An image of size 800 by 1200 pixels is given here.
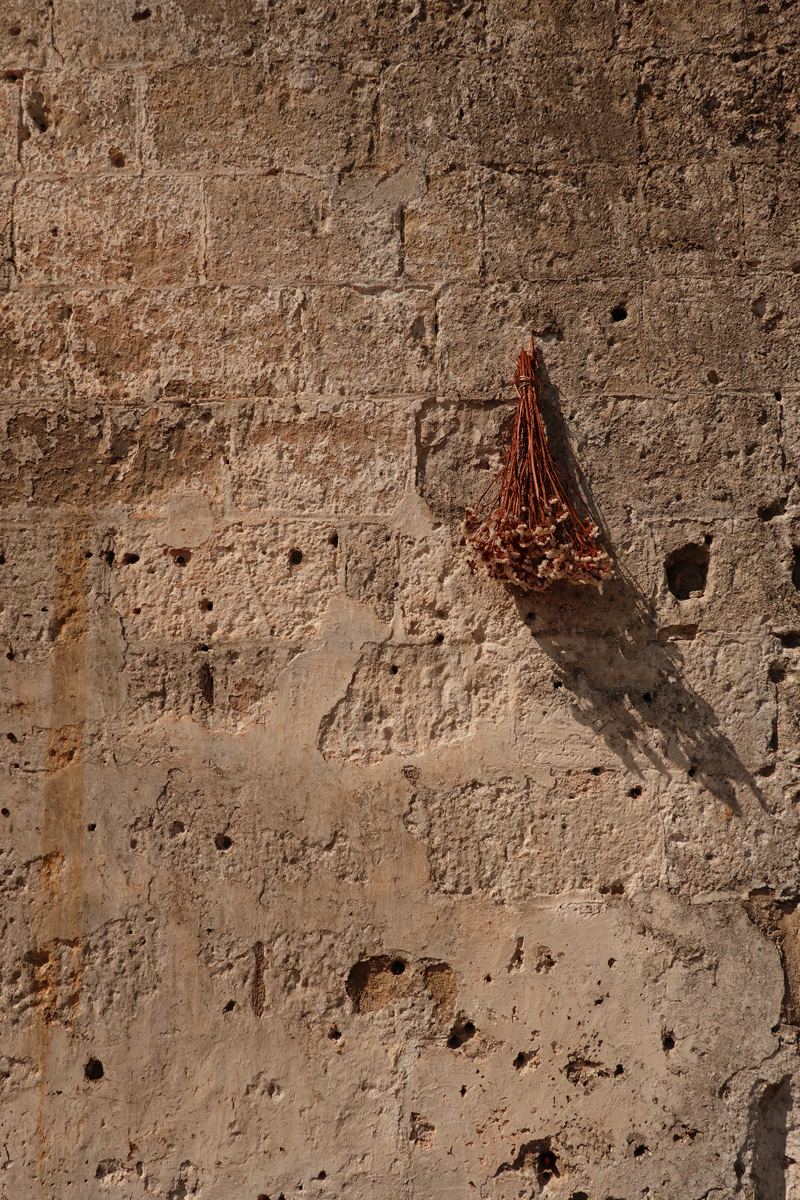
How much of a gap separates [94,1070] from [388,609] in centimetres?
149

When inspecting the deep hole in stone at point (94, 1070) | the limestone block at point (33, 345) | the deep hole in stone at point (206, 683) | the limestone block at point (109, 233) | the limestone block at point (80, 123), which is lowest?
the deep hole in stone at point (94, 1070)

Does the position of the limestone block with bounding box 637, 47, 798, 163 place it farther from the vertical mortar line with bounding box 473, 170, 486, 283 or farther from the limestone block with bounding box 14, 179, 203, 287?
the limestone block with bounding box 14, 179, 203, 287

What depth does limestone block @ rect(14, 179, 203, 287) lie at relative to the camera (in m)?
2.44

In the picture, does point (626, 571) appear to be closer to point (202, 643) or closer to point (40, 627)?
point (202, 643)

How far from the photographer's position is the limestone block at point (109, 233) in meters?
2.44

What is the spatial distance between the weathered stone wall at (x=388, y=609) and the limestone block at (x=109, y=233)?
1cm

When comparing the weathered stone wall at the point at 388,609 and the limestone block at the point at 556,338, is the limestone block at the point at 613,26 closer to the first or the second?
the weathered stone wall at the point at 388,609

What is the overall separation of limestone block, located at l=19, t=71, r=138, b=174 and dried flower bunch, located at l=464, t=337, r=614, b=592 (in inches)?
54.0

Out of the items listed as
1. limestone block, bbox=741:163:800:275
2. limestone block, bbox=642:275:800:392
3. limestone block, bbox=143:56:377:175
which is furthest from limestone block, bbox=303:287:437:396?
limestone block, bbox=741:163:800:275

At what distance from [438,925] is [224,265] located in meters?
1.99

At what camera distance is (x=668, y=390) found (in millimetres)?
2375

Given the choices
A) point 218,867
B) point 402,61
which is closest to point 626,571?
point 218,867

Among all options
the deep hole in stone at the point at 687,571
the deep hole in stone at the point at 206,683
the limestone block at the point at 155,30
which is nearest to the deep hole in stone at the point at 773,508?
the deep hole in stone at the point at 687,571

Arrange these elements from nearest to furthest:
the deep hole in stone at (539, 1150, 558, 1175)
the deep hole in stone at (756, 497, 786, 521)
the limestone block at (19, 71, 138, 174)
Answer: the deep hole in stone at (539, 1150, 558, 1175)
the deep hole in stone at (756, 497, 786, 521)
the limestone block at (19, 71, 138, 174)
